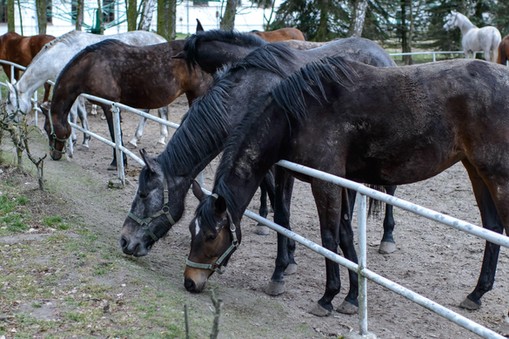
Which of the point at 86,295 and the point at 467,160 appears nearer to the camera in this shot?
the point at 86,295

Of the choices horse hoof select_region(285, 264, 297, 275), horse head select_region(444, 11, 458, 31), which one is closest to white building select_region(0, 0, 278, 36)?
horse head select_region(444, 11, 458, 31)

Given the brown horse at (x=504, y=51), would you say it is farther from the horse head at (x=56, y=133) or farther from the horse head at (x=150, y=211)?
the horse head at (x=150, y=211)

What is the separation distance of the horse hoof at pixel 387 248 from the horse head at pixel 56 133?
472 cm

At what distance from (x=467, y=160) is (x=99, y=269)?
8.86 ft

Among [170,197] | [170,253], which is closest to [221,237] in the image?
[170,197]

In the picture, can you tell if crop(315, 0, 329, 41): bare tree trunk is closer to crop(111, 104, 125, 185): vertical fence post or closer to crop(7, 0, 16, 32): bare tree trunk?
crop(7, 0, 16, 32): bare tree trunk

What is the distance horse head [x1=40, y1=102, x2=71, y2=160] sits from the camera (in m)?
8.52

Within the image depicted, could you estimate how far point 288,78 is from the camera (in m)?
4.28

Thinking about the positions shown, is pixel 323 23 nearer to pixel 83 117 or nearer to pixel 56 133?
pixel 83 117

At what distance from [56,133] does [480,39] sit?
14.6 metres

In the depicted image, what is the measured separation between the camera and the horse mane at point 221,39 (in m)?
6.29

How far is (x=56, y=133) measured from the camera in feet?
28.1

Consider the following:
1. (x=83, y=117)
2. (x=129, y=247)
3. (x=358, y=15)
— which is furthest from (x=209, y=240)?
(x=358, y=15)

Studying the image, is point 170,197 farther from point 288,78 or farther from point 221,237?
point 288,78
